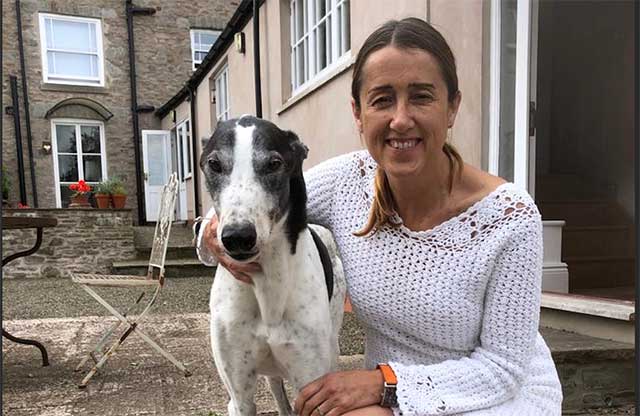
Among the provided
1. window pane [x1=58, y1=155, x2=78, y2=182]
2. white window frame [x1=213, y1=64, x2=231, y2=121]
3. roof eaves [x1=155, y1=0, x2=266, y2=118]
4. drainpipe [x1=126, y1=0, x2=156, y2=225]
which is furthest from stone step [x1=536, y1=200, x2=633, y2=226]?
window pane [x1=58, y1=155, x2=78, y2=182]

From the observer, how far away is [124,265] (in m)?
7.40

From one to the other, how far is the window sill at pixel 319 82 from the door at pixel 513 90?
1.26 meters

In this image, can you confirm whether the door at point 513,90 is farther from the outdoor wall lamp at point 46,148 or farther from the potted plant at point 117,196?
the outdoor wall lamp at point 46,148

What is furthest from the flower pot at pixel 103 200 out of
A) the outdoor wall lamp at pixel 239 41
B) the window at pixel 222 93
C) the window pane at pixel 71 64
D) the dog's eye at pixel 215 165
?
the dog's eye at pixel 215 165

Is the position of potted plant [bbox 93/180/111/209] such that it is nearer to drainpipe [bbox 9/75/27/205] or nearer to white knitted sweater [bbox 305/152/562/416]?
drainpipe [bbox 9/75/27/205]

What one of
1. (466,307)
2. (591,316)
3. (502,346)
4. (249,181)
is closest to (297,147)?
(249,181)

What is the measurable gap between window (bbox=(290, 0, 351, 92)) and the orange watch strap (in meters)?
4.10

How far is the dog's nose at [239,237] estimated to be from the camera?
3.77ft

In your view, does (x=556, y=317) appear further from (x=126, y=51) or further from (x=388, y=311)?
(x=126, y=51)

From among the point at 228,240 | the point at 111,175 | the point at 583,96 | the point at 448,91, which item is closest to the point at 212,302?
the point at 228,240

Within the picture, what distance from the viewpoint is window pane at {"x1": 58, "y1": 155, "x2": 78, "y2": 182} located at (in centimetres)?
1205

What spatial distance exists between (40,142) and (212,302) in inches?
475

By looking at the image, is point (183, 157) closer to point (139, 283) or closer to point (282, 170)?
point (139, 283)

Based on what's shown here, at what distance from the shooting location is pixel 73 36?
12062 mm
